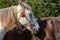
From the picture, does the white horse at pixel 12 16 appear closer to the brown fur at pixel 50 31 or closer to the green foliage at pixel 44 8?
the brown fur at pixel 50 31

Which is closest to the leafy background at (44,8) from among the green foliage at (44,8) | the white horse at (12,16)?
the green foliage at (44,8)

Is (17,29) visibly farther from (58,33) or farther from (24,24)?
Answer: (58,33)

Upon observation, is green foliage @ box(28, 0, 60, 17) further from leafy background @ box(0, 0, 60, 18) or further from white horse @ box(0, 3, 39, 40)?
white horse @ box(0, 3, 39, 40)

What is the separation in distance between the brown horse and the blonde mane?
381mm

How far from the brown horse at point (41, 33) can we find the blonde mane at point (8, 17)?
0.38m

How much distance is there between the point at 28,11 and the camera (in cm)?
498

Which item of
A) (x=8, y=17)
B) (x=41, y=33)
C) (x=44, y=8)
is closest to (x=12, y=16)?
(x=8, y=17)

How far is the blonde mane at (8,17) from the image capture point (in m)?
4.90

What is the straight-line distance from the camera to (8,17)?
16.2 ft

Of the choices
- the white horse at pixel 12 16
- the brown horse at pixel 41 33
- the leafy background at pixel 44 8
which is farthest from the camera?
the leafy background at pixel 44 8

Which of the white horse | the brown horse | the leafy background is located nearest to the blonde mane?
the white horse

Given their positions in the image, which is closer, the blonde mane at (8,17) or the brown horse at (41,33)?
the blonde mane at (8,17)

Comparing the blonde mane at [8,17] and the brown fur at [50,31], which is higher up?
the blonde mane at [8,17]

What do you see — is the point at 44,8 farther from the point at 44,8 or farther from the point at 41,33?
the point at 41,33
